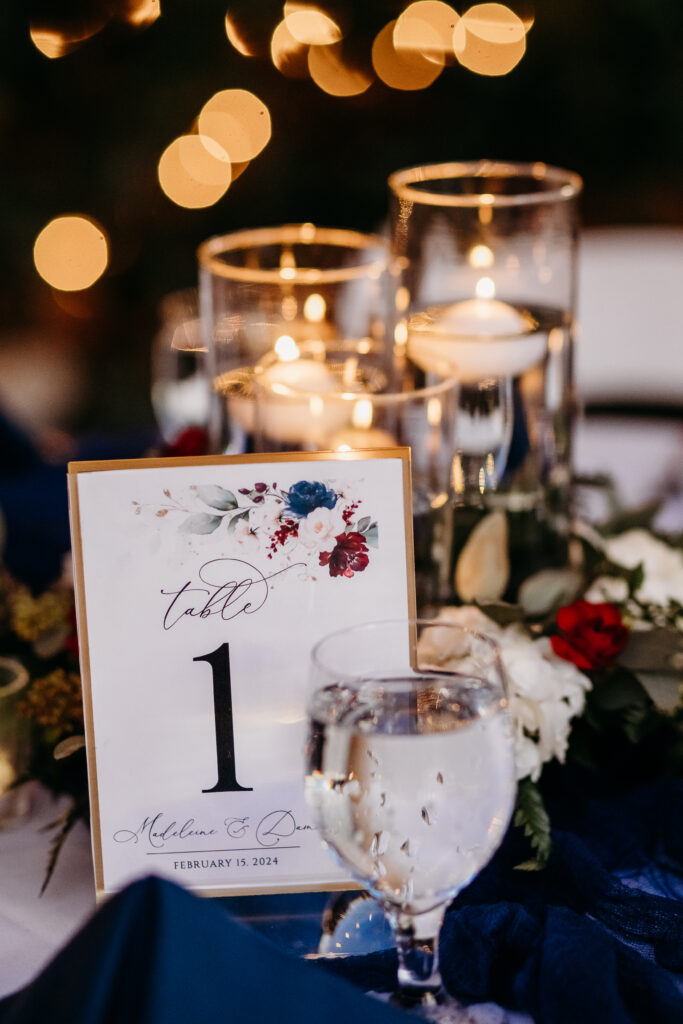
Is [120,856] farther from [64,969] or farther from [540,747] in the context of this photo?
[540,747]

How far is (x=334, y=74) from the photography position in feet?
8.49

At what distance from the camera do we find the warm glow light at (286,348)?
101cm

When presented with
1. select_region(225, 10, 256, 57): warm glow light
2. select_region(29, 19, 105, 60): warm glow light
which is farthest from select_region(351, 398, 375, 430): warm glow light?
select_region(225, 10, 256, 57): warm glow light

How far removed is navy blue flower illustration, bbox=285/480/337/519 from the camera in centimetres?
68

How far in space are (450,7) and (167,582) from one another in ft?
6.76

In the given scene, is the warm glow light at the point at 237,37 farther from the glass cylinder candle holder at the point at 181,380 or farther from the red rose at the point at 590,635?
the red rose at the point at 590,635

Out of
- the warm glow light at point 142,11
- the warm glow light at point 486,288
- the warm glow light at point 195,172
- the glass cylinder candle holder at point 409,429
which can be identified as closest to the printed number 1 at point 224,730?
the glass cylinder candle holder at point 409,429

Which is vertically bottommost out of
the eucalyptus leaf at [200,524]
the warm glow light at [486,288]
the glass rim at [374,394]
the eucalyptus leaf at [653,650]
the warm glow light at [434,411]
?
the eucalyptus leaf at [653,650]

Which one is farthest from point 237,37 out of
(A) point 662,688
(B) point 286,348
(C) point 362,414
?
(A) point 662,688

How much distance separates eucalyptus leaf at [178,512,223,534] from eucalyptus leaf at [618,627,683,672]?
1.15 feet

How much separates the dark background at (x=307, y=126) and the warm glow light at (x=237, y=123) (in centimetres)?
3

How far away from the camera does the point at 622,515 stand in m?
1.17

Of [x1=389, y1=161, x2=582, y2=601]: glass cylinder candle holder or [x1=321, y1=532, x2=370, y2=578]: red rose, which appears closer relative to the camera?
[x1=321, y1=532, x2=370, y2=578]: red rose

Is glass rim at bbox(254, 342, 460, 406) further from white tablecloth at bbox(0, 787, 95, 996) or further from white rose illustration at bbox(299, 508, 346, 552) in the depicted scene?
white tablecloth at bbox(0, 787, 95, 996)
